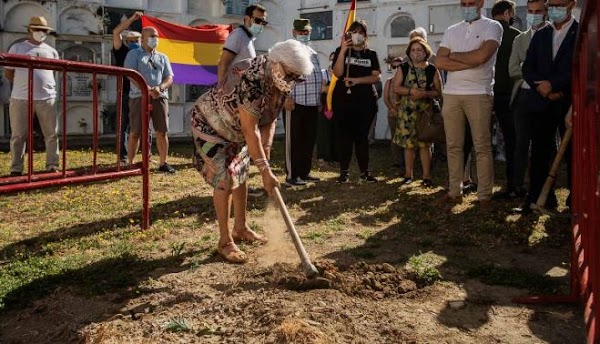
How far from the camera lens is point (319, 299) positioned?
3.11m

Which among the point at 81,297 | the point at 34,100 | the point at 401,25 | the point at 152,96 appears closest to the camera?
the point at 81,297

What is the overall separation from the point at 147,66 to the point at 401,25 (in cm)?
927

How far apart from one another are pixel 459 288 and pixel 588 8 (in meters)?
1.73

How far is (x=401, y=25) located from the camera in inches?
619

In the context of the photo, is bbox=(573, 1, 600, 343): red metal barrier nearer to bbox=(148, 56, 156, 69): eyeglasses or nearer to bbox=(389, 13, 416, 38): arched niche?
bbox=(148, 56, 156, 69): eyeglasses

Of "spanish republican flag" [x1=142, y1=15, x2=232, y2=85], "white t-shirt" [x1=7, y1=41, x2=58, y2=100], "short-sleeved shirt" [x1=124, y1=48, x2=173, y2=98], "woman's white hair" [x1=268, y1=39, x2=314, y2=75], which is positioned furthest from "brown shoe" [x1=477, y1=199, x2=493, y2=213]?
"spanish republican flag" [x1=142, y1=15, x2=232, y2=85]

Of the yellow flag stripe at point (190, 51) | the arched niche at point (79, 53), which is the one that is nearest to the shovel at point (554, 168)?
the yellow flag stripe at point (190, 51)

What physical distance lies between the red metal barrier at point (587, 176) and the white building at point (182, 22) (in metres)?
12.0

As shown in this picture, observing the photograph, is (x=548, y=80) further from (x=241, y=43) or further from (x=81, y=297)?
(x=81, y=297)

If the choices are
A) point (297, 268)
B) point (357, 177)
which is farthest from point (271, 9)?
point (297, 268)

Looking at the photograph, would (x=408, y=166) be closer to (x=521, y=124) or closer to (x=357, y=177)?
(x=357, y=177)

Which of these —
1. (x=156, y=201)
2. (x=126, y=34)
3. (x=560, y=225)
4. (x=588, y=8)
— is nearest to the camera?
(x=588, y=8)

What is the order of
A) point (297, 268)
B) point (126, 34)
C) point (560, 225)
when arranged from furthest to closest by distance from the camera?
point (126, 34)
point (560, 225)
point (297, 268)

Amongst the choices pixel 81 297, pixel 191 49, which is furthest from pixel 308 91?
pixel 191 49
